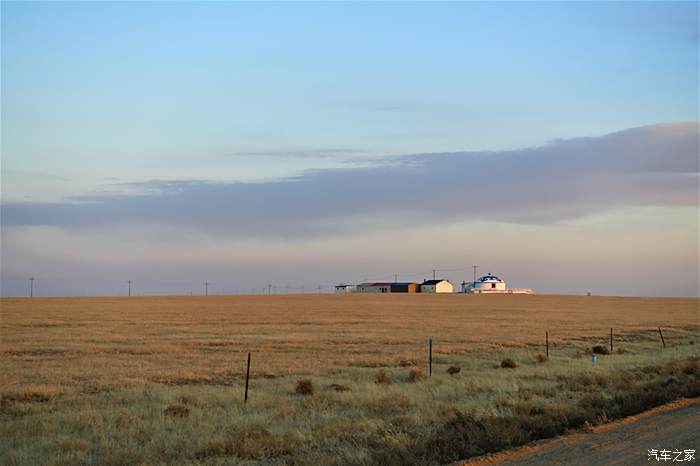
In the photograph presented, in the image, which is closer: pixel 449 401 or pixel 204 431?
pixel 204 431

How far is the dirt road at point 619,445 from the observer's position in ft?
35.9

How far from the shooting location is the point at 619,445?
12.0 meters

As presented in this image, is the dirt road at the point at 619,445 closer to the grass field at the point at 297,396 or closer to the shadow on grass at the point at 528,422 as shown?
the shadow on grass at the point at 528,422

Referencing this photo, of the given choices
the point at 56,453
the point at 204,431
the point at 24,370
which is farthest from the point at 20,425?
the point at 24,370

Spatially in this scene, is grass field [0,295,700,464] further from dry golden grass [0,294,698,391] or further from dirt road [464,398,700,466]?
dirt road [464,398,700,466]

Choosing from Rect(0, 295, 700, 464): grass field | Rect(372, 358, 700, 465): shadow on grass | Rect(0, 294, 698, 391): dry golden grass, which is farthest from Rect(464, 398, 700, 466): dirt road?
Rect(0, 294, 698, 391): dry golden grass

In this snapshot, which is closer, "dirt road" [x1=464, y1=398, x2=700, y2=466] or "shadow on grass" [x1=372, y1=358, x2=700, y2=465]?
"dirt road" [x1=464, y1=398, x2=700, y2=466]

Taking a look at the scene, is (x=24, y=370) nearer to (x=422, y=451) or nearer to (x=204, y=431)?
(x=204, y=431)

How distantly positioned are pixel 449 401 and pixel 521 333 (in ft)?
108

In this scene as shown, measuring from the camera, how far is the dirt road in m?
10.9

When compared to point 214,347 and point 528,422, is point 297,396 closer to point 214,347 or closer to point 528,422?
point 528,422

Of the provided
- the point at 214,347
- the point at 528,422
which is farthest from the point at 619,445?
the point at 214,347

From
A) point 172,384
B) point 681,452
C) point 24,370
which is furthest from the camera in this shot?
point 24,370

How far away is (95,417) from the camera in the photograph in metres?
17.1
